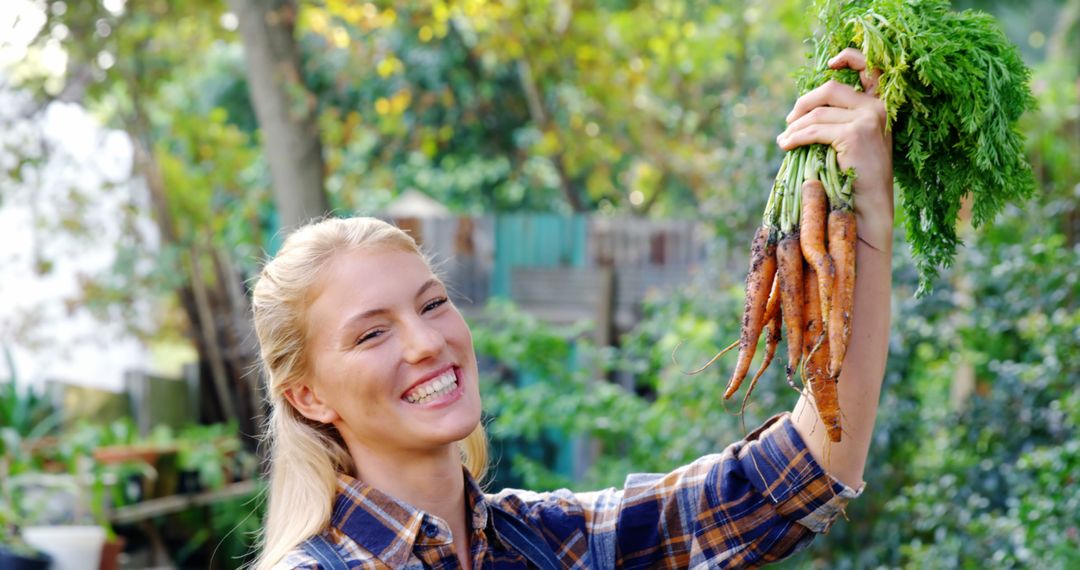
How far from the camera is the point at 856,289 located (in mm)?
1901

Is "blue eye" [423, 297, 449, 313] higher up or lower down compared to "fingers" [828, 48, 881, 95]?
lower down

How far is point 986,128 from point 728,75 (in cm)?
1055

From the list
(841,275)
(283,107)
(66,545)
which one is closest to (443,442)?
(841,275)

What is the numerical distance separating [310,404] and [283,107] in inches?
167

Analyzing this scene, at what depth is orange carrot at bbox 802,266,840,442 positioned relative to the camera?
5.96ft

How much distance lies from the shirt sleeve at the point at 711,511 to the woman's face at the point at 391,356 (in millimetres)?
287

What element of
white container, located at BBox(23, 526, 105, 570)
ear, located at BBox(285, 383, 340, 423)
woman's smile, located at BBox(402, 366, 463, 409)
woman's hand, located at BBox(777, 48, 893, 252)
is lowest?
white container, located at BBox(23, 526, 105, 570)

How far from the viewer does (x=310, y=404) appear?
6.70 ft

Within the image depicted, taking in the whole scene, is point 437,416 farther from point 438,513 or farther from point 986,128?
point 986,128

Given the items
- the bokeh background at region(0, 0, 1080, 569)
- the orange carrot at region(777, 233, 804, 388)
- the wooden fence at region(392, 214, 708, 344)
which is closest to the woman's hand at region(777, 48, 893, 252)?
the orange carrot at region(777, 233, 804, 388)

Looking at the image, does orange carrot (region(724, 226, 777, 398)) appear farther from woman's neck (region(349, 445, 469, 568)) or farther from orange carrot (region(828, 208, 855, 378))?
woman's neck (region(349, 445, 469, 568))

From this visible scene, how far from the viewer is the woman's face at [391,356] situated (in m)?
1.90

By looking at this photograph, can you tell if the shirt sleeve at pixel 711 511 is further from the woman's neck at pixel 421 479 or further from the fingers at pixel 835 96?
the fingers at pixel 835 96

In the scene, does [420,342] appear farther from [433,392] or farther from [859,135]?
[859,135]
